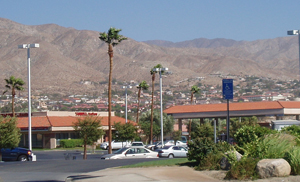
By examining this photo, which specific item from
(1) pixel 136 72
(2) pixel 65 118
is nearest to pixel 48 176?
(2) pixel 65 118

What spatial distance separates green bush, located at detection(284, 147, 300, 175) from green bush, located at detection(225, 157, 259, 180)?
3.65 feet

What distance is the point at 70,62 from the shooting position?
18662cm

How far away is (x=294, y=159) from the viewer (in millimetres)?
15867

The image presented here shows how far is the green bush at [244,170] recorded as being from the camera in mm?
15445

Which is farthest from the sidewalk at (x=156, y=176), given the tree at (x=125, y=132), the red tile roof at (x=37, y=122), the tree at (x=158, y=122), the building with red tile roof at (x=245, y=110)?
the tree at (x=158, y=122)

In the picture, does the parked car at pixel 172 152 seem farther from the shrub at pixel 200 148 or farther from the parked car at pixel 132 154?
the shrub at pixel 200 148

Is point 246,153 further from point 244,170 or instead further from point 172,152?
Result: point 172,152

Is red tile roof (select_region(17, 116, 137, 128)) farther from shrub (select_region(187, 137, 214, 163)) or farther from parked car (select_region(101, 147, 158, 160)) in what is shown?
shrub (select_region(187, 137, 214, 163))

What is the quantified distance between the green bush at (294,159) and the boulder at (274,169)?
1.19ft

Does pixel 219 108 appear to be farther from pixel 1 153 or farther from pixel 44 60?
pixel 44 60

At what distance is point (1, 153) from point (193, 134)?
3385 cm

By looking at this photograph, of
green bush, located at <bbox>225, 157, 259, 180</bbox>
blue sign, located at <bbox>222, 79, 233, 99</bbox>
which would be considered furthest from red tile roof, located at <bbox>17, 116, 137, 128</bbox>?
green bush, located at <bbox>225, 157, 259, 180</bbox>

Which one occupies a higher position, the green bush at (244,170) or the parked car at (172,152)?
the green bush at (244,170)

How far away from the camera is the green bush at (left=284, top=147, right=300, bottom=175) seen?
1557 centimetres
